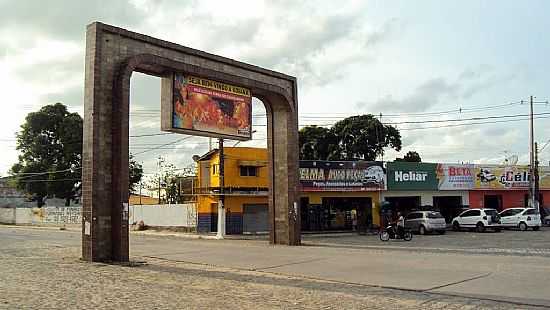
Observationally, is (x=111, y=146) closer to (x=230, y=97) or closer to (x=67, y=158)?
(x=230, y=97)

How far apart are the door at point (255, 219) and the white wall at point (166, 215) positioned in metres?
4.17

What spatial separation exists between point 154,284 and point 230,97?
1373 centimetres

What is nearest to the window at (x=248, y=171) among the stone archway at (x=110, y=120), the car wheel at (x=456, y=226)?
the car wheel at (x=456, y=226)

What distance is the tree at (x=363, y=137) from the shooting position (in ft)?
206

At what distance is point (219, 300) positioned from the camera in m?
11.0

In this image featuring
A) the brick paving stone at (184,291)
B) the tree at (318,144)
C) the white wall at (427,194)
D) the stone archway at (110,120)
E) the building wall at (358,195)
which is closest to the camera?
the brick paving stone at (184,291)

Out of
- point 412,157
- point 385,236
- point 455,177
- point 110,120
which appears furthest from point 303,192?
point 412,157

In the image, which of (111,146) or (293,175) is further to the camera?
(293,175)

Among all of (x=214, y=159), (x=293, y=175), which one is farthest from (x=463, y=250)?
(x=214, y=159)

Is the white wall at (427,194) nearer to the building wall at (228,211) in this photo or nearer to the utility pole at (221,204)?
the building wall at (228,211)

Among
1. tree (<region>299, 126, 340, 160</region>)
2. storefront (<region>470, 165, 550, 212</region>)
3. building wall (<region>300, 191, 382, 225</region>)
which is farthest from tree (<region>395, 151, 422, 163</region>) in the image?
building wall (<region>300, 191, 382, 225</region>)

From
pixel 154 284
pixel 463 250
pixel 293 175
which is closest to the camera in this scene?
pixel 154 284

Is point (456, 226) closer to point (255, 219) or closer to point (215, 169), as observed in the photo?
point (255, 219)

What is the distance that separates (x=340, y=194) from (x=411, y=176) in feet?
20.3
